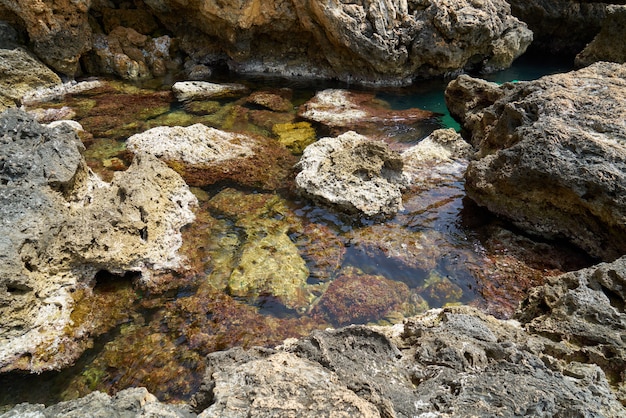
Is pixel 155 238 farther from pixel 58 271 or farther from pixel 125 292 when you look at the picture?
pixel 58 271

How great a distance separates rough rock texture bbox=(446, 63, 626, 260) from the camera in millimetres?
6480

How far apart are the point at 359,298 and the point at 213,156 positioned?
523cm

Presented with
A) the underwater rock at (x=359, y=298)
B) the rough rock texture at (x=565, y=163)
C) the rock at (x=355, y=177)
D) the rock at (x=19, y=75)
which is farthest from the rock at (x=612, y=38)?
the rock at (x=19, y=75)

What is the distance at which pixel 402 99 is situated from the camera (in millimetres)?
14547

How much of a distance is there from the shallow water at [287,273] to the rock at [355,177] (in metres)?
0.31

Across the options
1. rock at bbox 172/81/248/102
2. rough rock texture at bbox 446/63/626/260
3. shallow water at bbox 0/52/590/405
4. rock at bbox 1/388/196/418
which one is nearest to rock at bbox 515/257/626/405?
shallow water at bbox 0/52/590/405

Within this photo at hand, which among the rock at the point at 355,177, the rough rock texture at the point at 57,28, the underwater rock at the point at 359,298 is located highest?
the rough rock texture at the point at 57,28

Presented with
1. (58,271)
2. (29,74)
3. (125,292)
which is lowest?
(125,292)

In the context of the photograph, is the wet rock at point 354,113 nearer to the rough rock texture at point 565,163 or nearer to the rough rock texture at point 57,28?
the rough rock texture at point 565,163

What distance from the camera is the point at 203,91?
13836 millimetres

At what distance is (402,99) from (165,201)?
10.1 m

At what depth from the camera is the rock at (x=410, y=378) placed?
3.07 m

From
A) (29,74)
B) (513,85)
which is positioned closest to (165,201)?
(513,85)

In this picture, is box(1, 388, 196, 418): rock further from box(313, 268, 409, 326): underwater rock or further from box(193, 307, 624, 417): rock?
box(313, 268, 409, 326): underwater rock
